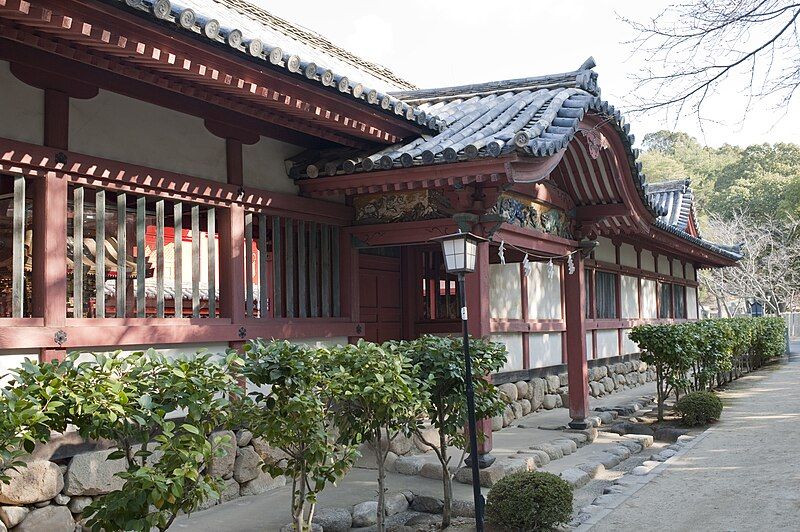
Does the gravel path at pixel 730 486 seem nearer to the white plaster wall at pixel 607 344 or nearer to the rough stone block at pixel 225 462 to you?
the rough stone block at pixel 225 462

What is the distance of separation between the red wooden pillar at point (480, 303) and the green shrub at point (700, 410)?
5344 mm

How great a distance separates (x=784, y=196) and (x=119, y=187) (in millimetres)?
41066

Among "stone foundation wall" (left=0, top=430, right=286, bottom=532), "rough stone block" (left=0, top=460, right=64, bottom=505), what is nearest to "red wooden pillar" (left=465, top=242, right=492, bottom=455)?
"stone foundation wall" (left=0, top=430, right=286, bottom=532)

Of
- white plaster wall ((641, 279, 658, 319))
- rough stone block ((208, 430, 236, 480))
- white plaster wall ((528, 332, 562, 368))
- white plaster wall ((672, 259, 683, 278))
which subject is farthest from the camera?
white plaster wall ((672, 259, 683, 278))

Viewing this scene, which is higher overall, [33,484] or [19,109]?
[19,109]

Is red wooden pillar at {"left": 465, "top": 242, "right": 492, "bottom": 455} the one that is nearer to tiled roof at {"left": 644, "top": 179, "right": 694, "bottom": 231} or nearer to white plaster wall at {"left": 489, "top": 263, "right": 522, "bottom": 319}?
white plaster wall at {"left": 489, "top": 263, "right": 522, "bottom": 319}

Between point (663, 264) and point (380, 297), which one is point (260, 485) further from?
point (663, 264)

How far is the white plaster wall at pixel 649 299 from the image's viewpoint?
68.6 feet

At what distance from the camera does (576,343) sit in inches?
492

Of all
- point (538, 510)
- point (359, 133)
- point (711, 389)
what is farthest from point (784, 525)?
point (711, 389)

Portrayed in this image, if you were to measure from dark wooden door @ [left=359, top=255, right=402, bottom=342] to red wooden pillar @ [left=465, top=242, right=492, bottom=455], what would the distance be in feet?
8.13

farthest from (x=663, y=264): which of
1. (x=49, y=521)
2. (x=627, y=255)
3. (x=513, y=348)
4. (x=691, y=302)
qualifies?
(x=49, y=521)

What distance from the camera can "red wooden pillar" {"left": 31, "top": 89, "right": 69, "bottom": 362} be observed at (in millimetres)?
6191

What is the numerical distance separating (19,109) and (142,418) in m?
3.18
